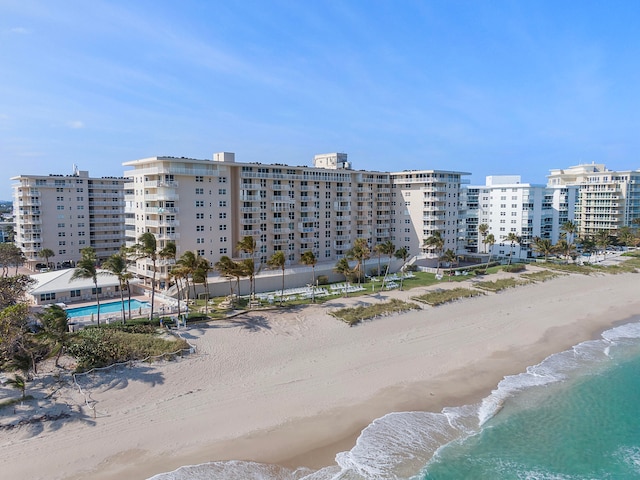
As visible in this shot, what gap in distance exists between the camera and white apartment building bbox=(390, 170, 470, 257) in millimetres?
74625

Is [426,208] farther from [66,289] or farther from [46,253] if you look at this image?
[46,253]

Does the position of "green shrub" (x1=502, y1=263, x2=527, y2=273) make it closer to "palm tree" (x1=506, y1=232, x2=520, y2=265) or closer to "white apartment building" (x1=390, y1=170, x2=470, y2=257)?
"palm tree" (x1=506, y1=232, x2=520, y2=265)

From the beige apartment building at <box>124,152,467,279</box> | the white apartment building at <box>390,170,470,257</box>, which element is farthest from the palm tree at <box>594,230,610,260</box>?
the beige apartment building at <box>124,152,467,279</box>

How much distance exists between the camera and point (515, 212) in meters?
90.3

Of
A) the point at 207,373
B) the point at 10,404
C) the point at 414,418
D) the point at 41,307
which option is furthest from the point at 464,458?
the point at 41,307

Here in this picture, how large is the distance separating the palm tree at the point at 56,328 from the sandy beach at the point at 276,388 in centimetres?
280

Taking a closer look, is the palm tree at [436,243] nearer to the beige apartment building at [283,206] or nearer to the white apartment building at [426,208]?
the white apartment building at [426,208]

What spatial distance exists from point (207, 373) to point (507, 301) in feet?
123

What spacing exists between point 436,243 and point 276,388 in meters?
45.0

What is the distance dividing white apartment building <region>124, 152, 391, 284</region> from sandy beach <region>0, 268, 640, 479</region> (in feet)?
57.5

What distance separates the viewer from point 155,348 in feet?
105

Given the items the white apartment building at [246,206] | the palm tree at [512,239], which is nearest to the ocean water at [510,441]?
the white apartment building at [246,206]

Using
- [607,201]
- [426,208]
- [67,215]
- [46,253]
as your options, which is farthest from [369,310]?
[607,201]

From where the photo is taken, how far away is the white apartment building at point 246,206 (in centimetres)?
5266
